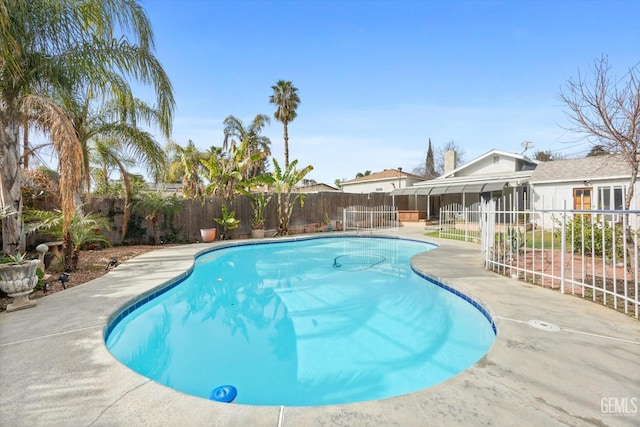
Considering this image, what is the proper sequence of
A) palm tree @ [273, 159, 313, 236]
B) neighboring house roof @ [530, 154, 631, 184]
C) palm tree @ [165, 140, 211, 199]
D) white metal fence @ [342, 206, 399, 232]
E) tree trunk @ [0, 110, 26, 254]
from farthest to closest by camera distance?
1. white metal fence @ [342, 206, 399, 232]
2. palm tree @ [165, 140, 211, 199]
3. palm tree @ [273, 159, 313, 236]
4. neighboring house roof @ [530, 154, 631, 184]
5. tree trunk @ [0, 110, 26, 254]

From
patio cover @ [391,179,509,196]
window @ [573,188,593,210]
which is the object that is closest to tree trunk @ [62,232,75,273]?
patio cover @ [391,179,509,196]

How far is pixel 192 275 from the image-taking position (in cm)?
862

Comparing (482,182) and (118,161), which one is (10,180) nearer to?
(118,161)

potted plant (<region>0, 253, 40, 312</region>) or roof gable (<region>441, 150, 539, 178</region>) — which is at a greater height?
roof gable (<region>441, 150, 539, 178</region>)

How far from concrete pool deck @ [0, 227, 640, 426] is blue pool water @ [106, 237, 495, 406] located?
2.23 feet

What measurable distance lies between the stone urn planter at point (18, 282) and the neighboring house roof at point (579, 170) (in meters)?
21.5

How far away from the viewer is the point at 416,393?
2.70 m

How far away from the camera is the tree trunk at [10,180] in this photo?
659 centimetres

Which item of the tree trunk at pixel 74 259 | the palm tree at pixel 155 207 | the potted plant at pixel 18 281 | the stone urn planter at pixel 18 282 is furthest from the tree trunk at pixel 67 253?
the palm tree at pixel 155 207

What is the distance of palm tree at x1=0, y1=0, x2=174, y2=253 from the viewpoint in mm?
6000

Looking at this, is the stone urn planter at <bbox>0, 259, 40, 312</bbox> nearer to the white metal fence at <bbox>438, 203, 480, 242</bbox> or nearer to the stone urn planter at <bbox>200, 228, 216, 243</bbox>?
the stone urn planter at <bbox>200, 228, 216, 243</bbox>

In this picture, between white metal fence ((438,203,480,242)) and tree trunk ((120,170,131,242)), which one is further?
white metal fence ((438,203,480,242))

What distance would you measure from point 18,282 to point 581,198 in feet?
75.1

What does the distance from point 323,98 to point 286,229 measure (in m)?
8.65
